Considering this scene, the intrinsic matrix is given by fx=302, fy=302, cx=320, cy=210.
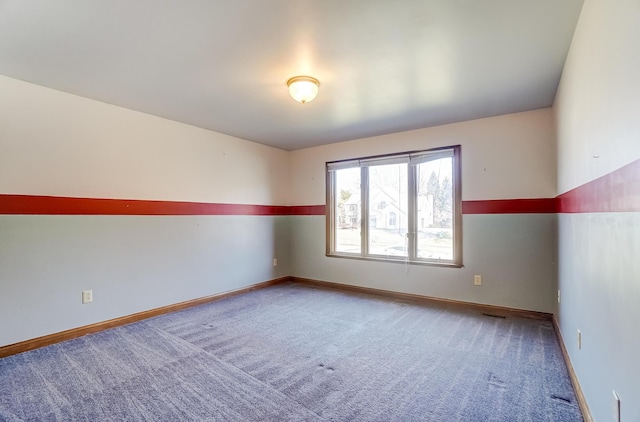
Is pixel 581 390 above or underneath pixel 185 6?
underneath

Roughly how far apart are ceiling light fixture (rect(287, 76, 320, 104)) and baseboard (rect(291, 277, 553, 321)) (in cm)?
302

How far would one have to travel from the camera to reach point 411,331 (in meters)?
3.08

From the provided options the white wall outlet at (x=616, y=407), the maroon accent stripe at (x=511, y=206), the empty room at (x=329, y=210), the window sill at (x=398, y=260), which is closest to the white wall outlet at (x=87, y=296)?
the empty room at (x=329, y=210)

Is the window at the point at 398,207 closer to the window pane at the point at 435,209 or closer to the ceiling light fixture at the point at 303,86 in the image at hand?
the window pane at the point at 435,209

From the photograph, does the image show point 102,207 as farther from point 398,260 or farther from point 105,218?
point 398,260

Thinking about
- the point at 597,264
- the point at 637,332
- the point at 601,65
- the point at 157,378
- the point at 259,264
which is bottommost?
the point at 157,378

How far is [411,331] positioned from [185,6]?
3244 millimetres

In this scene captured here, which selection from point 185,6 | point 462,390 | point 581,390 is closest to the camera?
point 185,6

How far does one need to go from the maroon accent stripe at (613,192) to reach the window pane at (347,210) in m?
3.09

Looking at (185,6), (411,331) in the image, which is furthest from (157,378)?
(185,6)

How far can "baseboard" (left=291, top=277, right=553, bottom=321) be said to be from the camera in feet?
11.3

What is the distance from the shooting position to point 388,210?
179 inches

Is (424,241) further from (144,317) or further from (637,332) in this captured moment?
(144,317)

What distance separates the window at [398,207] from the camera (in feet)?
13.2
